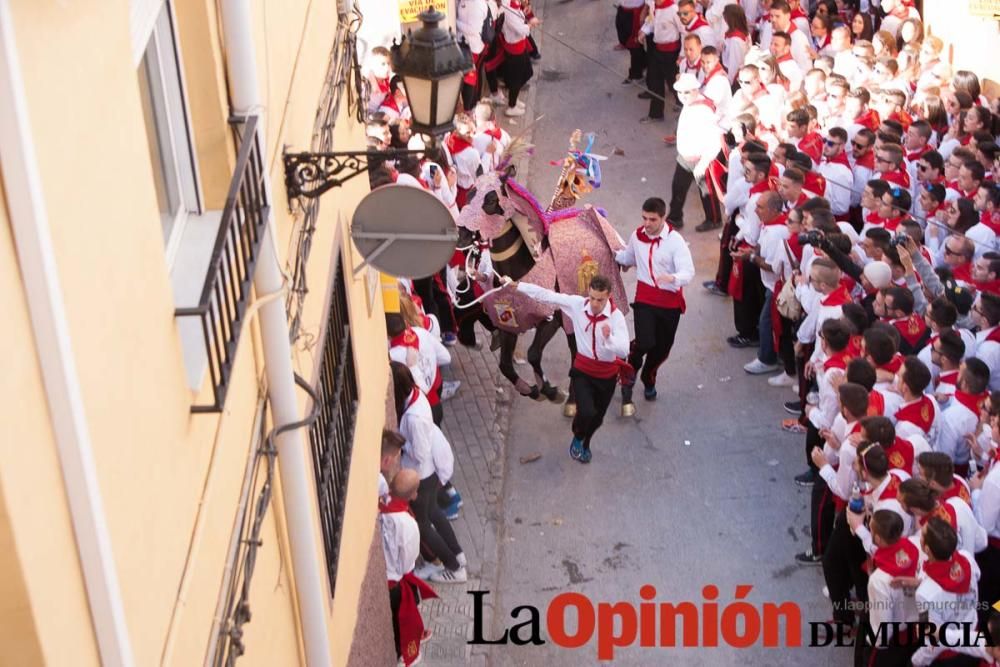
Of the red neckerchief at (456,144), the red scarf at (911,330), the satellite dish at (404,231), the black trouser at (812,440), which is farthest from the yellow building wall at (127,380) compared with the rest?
the red neckerchief at (456,144)

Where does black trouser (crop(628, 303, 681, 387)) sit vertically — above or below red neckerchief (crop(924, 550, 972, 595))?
below

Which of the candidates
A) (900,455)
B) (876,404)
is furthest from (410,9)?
(900,455)

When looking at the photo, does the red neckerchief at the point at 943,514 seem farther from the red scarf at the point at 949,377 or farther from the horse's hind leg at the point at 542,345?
the horse's hind leg at the point at 542,345

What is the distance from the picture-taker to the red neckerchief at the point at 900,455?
311 inches

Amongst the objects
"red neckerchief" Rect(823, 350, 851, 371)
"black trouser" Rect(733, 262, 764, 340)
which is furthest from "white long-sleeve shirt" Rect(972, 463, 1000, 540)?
"black trouser" Rect(733, 262, 764, 340)

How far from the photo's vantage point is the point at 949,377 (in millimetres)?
8617

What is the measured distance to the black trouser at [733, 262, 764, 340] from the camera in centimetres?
1152

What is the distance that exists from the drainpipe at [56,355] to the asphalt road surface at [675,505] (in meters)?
5.70

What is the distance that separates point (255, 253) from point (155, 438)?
1.05 meters

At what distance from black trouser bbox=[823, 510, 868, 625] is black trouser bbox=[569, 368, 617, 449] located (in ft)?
7.36

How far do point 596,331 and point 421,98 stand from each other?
4328 millimetres

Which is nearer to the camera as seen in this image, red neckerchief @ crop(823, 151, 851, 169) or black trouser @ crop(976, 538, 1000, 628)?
black trouser @ crop(976, 538, 1000, 628)

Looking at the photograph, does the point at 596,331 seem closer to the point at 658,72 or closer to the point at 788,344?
the point at 788,344

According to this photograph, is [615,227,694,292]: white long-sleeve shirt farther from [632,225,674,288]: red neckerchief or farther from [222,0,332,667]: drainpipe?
[222,0,332,667]: drainpipe
